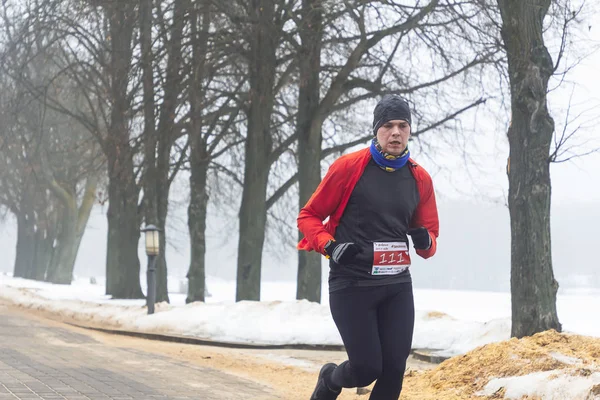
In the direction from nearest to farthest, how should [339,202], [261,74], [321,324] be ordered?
[339,202] < [321,324] < [261,74]

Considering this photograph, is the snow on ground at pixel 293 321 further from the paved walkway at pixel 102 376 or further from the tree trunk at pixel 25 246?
the tree trunk at pixel 25 246

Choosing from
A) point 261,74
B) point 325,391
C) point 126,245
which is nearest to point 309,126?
point 261,74

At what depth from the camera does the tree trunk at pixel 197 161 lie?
65.5ft

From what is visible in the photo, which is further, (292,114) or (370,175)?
(292,114)

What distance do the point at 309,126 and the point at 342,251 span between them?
Answer: 15.3m

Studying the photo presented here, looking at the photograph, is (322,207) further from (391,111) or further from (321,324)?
(321,324)

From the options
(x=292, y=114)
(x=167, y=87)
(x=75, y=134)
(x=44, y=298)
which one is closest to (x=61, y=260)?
(x=75, y=134)

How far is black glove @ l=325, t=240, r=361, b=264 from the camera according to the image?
5.33 meters

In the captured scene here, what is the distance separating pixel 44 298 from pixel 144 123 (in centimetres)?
704

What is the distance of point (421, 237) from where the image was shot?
5.57 m

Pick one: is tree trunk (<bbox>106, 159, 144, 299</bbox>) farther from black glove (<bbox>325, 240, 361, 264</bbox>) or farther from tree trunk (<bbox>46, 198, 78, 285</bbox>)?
black glove (<bbox>325, 240, 361, 264</bbox>)

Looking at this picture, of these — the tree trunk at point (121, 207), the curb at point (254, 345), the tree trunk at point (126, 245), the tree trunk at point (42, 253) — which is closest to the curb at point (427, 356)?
the curb at point (254, 345)

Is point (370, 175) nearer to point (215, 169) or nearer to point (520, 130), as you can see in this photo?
point (520, 130)

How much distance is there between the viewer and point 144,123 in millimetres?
22656
